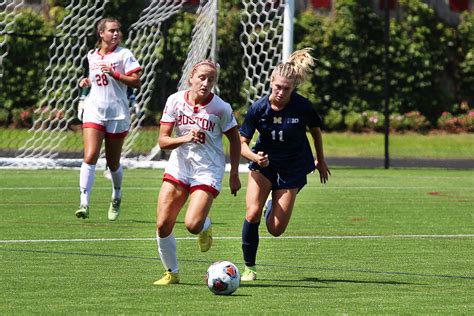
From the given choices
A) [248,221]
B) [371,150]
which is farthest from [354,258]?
[371,150]

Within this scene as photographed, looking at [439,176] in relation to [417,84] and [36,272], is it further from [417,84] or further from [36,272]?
[36,272]

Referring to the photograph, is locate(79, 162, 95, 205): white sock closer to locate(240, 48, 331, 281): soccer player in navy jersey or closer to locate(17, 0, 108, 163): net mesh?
locate(240, 48, 331, 281): soccer player in navy jersey

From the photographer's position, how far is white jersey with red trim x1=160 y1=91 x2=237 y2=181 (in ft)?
30.6

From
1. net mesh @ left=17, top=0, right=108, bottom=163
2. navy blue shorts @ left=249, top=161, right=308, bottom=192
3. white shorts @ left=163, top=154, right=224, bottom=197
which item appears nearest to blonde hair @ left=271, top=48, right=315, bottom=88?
navy blue shorts @ left=249, top=161, right=308, bottom=192

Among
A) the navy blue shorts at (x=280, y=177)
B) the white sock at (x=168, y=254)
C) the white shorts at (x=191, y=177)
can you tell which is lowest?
the white sock at (x=168, y=254)

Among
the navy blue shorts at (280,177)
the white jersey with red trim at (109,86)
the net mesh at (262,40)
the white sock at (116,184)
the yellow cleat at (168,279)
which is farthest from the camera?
the net mesh at (262,40)

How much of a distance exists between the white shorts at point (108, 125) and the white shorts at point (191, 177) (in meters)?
4.51

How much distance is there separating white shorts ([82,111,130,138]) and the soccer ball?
5494 millimetres

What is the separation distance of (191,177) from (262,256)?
6.08 ft

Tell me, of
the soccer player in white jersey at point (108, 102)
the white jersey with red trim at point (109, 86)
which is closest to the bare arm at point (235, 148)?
the soccer player in white jersey at point (108, 102)

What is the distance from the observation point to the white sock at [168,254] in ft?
29.7

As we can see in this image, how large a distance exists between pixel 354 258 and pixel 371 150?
18785 millimetres

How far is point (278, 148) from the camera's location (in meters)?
9.89

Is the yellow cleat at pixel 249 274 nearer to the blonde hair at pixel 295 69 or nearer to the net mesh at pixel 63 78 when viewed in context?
the blonde hair at pixel 295 69
